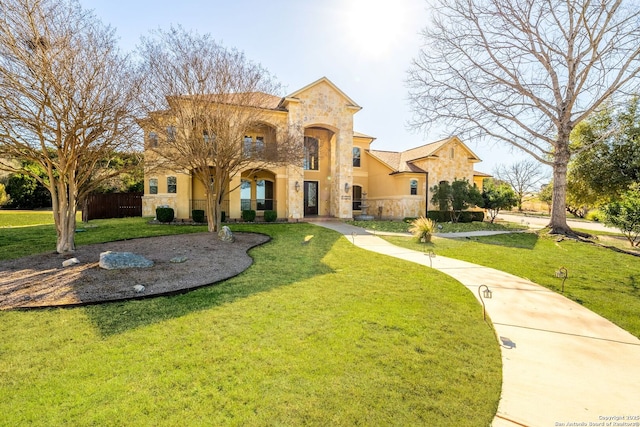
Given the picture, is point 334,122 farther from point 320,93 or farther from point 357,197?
point 357,197

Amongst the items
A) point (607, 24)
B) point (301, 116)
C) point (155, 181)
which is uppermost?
point (607, 24)

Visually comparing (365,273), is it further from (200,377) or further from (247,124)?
(247,124)

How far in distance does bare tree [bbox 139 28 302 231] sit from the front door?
37.1 ft

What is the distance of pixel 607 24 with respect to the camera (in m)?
12.8

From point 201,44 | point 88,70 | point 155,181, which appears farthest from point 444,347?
point 155,181

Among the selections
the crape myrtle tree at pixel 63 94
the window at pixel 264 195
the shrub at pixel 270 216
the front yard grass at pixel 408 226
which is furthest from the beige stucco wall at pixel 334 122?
the crape myrtle tree at pixel 63 94

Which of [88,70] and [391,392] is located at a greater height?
[88,70]

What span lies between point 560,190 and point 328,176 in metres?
14.0

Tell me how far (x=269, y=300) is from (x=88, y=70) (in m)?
7.37

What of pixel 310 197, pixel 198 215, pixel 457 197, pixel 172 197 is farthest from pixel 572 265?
pixel 172 197

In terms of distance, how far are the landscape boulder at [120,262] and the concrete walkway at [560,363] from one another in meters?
7.51

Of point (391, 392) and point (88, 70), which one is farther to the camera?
point (88, 70)

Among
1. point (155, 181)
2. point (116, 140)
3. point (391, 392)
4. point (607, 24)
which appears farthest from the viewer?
point (155, 181)

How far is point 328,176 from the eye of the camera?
22812 millimetres
